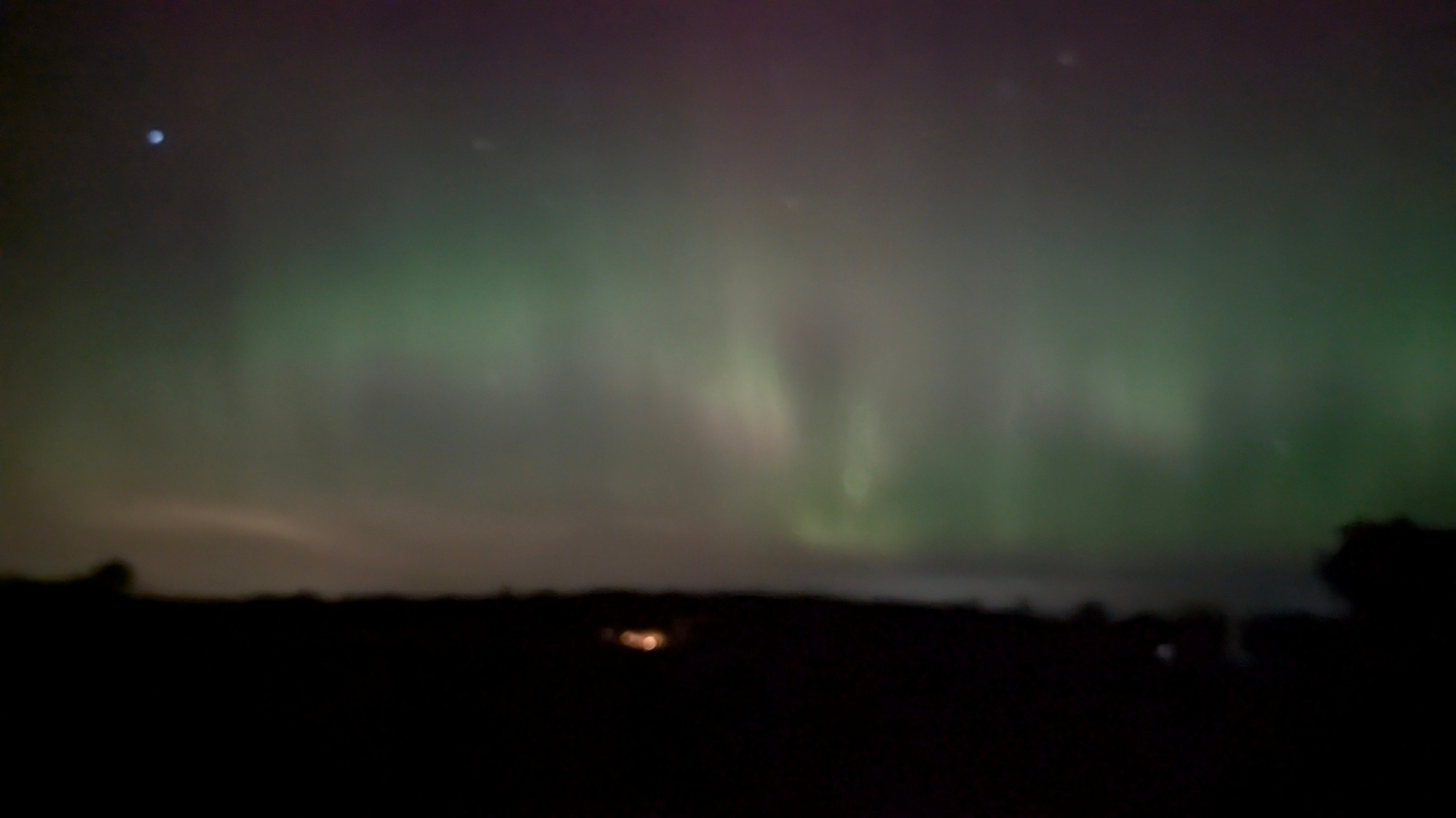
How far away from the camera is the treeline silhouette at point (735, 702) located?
484 inches

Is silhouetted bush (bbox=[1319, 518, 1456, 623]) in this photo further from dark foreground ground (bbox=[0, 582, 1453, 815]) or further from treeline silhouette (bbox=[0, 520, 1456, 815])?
dark foreground ground (bbox=[0, 582, 1453, 815])

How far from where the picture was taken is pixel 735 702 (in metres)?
14.5

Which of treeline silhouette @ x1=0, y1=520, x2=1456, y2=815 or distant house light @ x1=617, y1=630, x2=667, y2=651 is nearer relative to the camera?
treeline silhouette @ x1=0, y1=520, x2=1456, y2=815

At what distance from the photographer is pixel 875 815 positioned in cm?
1187

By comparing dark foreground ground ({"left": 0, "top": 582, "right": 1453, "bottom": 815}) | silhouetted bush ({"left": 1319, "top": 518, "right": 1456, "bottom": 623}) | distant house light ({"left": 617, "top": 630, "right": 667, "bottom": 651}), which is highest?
silhouetted bush ({"left": 1319, "top": 518, "right": 1456, "bottom": 623})

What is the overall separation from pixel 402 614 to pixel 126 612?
312cm

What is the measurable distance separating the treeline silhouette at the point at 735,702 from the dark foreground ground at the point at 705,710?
32 mm

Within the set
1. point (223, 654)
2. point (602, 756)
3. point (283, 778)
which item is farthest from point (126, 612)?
point (602, 756)

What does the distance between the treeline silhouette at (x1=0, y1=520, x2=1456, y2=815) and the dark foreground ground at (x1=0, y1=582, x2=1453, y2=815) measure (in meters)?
0.03

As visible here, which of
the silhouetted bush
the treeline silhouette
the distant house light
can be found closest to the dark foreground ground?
the treeline silhouette

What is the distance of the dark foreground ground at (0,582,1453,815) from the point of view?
40.1ft

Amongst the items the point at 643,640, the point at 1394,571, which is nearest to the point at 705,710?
the point at 643,640

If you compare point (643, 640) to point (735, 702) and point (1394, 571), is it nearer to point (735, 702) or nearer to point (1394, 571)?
point (735, 702)

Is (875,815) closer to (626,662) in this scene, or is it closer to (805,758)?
(805,758)
